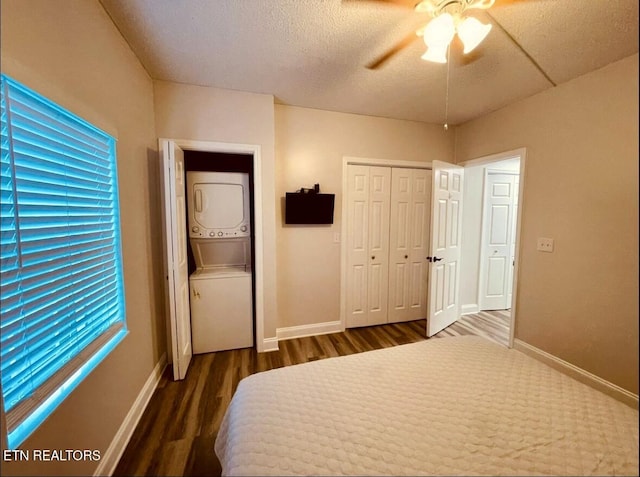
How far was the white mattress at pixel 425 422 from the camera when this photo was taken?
795mm

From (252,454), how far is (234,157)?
8.68 feet

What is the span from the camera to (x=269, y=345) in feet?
8.09

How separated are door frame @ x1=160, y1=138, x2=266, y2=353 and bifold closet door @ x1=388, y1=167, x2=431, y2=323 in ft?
5.24

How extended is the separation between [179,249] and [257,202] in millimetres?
761

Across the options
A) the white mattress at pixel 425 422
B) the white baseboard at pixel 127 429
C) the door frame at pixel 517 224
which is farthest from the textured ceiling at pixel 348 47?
the white baseboard at pixel 127 429

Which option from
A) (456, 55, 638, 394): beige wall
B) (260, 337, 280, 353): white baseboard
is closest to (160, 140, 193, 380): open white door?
(260, 337, 280, 353): white baseboard

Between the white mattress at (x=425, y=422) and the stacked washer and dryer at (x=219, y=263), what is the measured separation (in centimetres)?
130

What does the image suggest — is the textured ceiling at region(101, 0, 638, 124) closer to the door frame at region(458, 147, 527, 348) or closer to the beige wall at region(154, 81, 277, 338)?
the beige wall at region(154, 81, 277, 338)

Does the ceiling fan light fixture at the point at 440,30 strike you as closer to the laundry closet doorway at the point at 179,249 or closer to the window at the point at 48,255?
the laundry closet doorway at the point at 179,249

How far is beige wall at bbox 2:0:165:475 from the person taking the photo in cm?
88

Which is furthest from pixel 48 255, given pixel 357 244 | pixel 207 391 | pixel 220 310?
pixel 357 244

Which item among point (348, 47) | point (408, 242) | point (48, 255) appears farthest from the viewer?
point (408, 242)

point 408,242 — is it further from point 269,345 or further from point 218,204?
point 218,204

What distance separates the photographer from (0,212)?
30.4 inches
